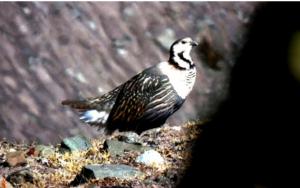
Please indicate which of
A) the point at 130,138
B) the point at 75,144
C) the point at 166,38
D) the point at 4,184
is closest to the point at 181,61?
the point at 130,138

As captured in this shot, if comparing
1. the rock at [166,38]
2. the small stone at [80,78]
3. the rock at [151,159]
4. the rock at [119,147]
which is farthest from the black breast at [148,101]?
the rock at [166,38]

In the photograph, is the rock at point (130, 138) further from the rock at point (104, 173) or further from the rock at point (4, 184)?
the rock at point (4, 184)

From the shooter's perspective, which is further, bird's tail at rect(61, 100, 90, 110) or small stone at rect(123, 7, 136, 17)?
small stone at rect(123, 7, 136, 17)

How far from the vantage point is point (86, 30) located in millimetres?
16656

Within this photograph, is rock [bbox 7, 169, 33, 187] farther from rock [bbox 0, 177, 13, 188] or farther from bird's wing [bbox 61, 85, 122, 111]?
bird's wing [bbox 61, 85, 122, 111]

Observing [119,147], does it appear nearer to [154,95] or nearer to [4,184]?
[4,184]

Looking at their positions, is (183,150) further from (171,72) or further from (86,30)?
(86,30)

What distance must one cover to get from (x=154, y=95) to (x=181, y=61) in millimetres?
528

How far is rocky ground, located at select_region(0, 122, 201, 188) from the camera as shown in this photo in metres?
6.73

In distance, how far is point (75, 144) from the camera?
8086mm

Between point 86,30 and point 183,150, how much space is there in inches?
368

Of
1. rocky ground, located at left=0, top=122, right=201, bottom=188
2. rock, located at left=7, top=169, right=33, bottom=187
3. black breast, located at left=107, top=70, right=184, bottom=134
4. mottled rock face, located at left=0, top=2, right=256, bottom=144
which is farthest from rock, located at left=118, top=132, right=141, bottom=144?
mottled rock face, located at left=0, top=2, right=256, bottom=144

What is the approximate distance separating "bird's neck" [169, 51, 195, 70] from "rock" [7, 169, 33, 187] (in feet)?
9.34

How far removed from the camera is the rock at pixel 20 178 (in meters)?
6.89
